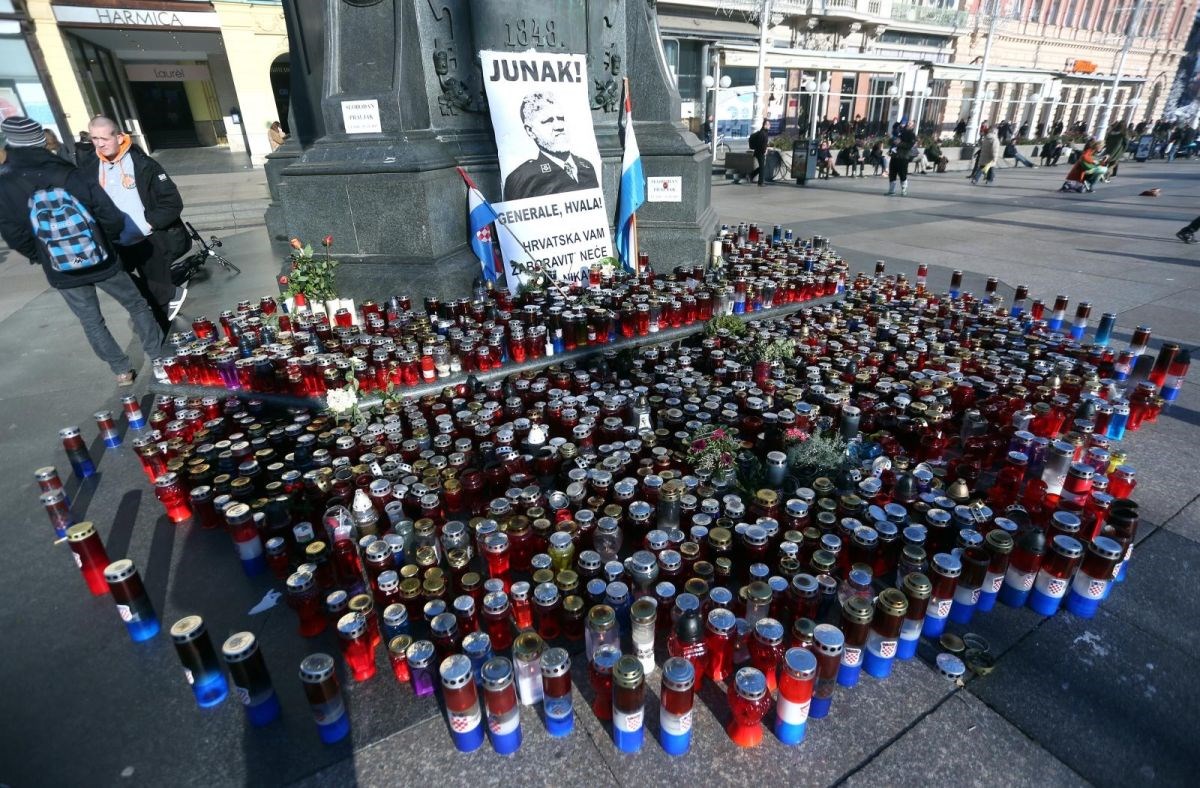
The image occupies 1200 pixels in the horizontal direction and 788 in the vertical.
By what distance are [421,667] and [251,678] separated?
64cm

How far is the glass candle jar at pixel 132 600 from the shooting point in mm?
2746

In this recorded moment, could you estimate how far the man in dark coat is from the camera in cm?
706

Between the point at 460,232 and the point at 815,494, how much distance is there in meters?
5.09

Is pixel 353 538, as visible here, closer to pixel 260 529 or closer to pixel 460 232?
pixel 260 529

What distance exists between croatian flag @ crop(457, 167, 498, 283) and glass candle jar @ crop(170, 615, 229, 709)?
5094 mm

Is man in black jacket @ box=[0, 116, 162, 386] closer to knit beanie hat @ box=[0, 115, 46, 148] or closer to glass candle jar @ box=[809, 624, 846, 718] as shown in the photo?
knit beanie hat @ box=[0, 115, 46, 148]

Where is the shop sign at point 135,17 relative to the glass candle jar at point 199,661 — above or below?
above

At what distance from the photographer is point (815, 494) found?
3.39 metres

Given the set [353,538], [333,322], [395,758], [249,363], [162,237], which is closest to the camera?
[395,758]

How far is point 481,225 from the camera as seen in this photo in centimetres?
681

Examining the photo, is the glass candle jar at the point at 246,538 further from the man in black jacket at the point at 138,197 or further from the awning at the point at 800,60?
the awning at the point at 800,60

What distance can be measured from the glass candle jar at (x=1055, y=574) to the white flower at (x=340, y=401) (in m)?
4.42

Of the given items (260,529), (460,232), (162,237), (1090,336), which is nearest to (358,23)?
(460,232)

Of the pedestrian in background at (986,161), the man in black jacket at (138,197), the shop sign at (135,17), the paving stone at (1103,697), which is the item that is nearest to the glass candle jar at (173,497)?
the man in black jacket at (138,197)
